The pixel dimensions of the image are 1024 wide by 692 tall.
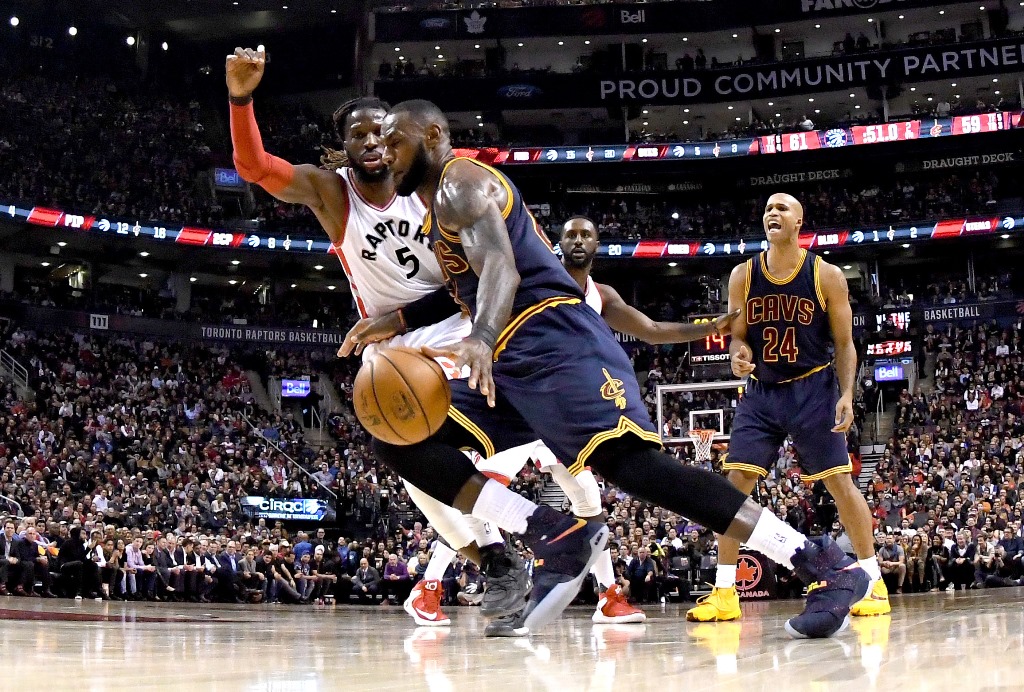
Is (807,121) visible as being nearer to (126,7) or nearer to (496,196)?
(126,7)

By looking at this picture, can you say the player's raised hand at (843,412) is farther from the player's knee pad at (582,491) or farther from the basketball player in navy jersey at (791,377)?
the player's knee pad at (582,491)

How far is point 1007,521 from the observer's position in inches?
666

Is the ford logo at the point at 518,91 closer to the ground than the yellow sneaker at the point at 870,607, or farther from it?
farther from it

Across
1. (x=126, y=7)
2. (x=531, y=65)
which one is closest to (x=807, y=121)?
(x=531, y=65)

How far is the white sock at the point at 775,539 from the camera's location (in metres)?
3.83

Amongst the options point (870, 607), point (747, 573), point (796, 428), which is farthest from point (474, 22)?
point (870, 607)

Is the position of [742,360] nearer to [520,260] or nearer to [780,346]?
[780,346]

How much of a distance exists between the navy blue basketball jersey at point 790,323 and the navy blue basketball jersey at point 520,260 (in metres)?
1.97

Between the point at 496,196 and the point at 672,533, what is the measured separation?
13.9 m

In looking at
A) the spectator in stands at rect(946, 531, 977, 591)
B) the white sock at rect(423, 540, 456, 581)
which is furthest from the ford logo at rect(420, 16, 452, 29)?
the white sock at rect(423, 540, 456, 581)

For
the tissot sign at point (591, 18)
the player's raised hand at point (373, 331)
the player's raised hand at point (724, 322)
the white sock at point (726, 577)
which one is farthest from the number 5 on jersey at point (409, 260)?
the tissot sign at point (591, 18)

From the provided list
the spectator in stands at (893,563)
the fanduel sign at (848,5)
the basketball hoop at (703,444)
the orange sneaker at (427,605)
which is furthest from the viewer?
the fanduel sign at (848,5)

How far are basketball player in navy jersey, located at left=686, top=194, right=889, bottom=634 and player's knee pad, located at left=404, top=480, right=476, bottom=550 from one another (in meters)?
1.36

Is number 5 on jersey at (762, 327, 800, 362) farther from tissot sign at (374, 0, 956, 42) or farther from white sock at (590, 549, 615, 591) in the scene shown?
tissot sign at (374, 0, 956, 42)
